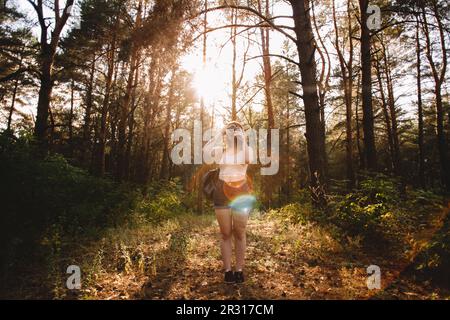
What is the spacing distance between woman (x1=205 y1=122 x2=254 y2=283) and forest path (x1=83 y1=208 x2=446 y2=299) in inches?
16.2

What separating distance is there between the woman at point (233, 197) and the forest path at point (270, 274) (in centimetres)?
41

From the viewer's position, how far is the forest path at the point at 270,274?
12.7 ft

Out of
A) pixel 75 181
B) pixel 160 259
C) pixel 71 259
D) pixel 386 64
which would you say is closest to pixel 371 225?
pixel 160 259

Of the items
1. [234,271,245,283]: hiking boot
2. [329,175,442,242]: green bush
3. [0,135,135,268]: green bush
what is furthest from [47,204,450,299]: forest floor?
[0,135,135,268]: green bush

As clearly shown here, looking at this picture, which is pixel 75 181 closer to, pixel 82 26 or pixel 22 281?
pixel 22 281

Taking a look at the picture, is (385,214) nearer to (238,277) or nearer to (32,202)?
(238,277)

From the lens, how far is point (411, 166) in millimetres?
35250

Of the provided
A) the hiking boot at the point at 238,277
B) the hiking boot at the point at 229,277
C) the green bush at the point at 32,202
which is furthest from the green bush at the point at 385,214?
the green bush at the point at 32,202

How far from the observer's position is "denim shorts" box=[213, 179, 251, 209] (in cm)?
416

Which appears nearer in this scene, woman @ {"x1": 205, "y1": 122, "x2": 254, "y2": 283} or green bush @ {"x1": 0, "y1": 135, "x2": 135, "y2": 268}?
woman @ {"x1": 205, "y1": 122, "x2": 254, "y2": 283}

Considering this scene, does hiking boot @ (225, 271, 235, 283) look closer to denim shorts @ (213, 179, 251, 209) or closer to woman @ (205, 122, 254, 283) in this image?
woman @ (205, 122, 254, 283)

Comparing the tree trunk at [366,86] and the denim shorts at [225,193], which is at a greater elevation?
the tree trunk at [366,86]

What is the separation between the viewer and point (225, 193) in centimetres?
417

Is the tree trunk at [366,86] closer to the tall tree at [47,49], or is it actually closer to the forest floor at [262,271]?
the forest floor at [262,271]
